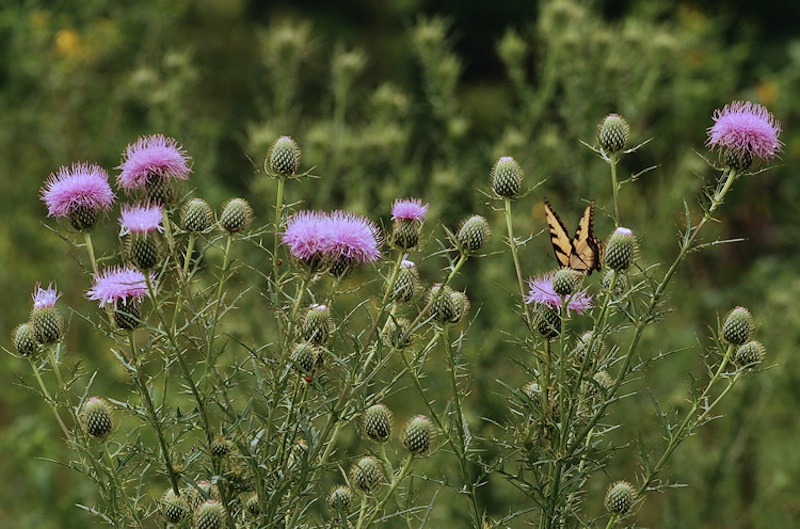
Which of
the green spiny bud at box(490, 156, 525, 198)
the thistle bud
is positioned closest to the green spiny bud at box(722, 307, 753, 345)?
the green spiny bud at box(490, 156, 525, 198)

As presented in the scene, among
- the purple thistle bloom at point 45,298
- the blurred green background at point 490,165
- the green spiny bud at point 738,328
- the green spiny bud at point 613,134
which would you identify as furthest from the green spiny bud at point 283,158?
the blurred green background at point 490,165

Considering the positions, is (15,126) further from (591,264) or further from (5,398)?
(591,264)

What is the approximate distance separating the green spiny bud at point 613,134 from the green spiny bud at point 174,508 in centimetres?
112


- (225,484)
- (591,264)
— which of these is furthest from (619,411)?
(225,484)

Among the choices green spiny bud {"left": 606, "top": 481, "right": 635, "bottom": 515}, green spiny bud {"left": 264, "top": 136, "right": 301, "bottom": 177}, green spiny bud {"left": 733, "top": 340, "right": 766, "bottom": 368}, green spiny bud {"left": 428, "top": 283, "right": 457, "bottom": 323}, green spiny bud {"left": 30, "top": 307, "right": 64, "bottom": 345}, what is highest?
green spiny bud {"left": 264, "top": 136, "right": 301, "bottom": 177}

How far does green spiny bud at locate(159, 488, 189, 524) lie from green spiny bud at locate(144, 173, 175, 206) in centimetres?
58

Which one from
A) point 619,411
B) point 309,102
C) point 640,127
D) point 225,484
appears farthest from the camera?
point 309,102

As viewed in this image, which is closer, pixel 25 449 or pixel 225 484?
pixel 225 484

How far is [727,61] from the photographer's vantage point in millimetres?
6547

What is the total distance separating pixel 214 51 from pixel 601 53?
14.2 metres

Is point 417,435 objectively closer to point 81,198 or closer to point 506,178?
point 506,178

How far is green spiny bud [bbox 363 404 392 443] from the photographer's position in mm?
2121

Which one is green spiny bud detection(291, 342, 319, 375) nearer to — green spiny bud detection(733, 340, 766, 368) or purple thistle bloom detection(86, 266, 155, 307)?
purple thistle bloom detection(86, 266, 155, 307)

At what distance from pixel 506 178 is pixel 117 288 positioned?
84 cm
